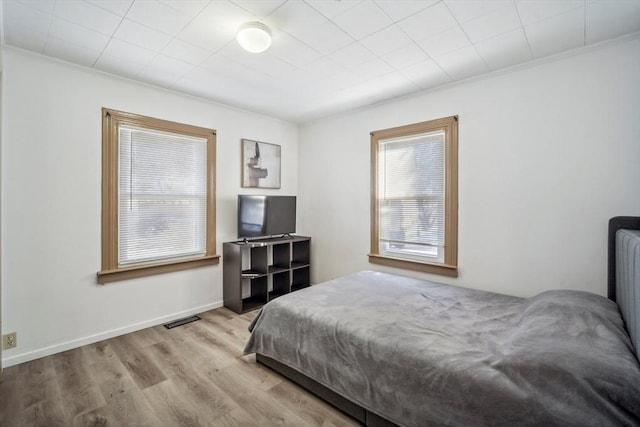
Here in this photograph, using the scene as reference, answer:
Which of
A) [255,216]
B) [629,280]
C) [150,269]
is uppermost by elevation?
[255,216]

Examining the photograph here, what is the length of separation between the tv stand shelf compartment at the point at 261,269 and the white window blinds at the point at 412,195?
126 centimetres

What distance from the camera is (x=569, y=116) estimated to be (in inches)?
92.6

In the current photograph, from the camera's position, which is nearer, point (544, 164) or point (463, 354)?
point (463, 354)

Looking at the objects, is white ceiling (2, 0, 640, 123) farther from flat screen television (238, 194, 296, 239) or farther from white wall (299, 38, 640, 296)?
flat screen television (238, 194, 296, 239)

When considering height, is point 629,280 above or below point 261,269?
above

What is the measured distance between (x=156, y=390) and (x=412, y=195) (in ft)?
9.63

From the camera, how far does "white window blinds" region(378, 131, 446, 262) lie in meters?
3.10

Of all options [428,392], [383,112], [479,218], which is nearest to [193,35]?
[383,112]

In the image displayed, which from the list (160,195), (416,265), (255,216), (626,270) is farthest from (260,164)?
(626,270)

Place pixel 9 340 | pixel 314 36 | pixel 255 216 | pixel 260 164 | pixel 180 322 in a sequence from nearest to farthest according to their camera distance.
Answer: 1. pixel 314 36
2. pixel 9 340
3. pixel 180 322
4. pixel 255 216
5. pixel 260 164

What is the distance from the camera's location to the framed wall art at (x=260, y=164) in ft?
12.8

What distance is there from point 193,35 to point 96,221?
1934 mm

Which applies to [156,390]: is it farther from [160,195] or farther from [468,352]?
[468,352]

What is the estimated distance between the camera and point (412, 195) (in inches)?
129
